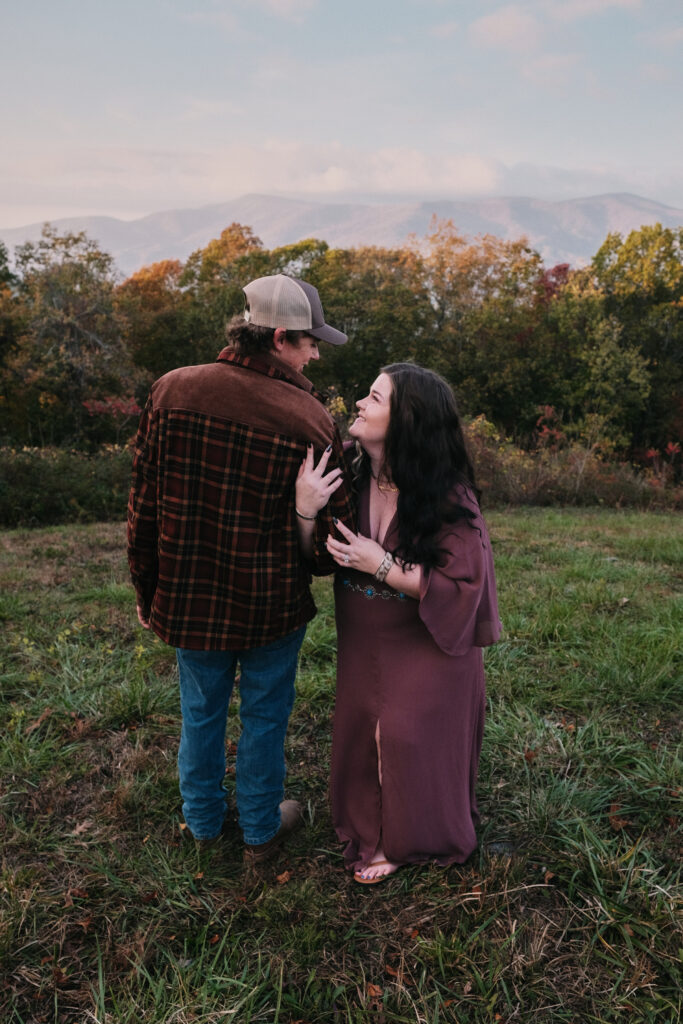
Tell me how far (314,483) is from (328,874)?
1.39m

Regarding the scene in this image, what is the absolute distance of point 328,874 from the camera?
2.40 meters

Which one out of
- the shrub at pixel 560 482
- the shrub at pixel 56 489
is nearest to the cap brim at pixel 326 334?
the shrub at pixel 56 489

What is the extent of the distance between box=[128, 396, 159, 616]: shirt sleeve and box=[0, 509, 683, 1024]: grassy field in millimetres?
978

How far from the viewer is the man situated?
6.48 feet

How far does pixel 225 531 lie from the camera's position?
6.76 feet

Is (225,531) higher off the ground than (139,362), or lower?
higher

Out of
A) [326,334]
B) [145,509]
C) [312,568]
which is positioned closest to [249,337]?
[326,334]

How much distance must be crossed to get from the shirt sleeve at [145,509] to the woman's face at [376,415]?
23.8 inches

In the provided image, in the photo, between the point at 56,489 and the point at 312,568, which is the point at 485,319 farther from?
the point at 312,568

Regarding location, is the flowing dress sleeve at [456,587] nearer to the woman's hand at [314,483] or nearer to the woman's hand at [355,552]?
the woman's hand at [355,552]

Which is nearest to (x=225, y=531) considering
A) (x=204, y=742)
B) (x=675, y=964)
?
(x=204, y=742)

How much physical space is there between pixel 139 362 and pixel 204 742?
29.0 m

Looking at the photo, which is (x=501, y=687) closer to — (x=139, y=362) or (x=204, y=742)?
(x=204, y=742)

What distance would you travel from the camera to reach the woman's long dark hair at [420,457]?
209 cm
